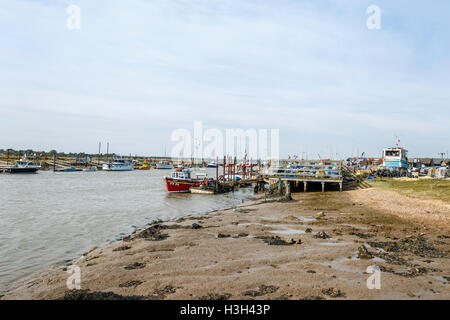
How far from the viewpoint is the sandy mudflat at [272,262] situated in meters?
9.55

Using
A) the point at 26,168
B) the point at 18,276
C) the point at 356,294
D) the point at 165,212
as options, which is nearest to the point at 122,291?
the point at 18,276

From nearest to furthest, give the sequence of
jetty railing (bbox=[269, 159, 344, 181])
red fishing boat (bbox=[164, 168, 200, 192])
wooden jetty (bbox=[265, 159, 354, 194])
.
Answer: wooden jetty (bbox=[265, 159, 354, 194]) → jetty railing (bbox=[269, 159, 344, 181]) → red fishing boat (bbox=[164, 168, 200, 192])

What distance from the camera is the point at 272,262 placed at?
40.5ft

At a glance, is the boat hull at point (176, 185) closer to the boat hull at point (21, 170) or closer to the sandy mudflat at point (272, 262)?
the sandy mudflat at point (272, 262)

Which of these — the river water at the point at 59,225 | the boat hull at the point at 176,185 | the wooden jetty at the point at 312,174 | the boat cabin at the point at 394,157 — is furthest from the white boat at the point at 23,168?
the boat cabin at the point at 394,157

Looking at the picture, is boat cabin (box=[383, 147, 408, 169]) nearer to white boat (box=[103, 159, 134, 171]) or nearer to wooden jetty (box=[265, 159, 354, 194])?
wooden jetty (box=[265, 159, 354, 194])

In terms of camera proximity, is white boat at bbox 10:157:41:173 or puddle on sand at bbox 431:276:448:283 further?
white boat at bbox 10:157:41:173

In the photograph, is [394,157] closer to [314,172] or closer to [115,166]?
[314,172]

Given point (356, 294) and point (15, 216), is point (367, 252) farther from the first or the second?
point (15, 216)

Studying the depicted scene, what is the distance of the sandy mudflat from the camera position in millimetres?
9547

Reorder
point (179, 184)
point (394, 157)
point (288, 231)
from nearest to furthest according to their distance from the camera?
point (288, 231) < point (179, 184) < point (394, 157)

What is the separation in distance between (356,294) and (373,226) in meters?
10.6

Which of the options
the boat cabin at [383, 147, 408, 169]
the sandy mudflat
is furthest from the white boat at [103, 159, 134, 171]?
the sandy mudflat

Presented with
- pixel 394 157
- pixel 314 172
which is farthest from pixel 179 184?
pixel 394 157
